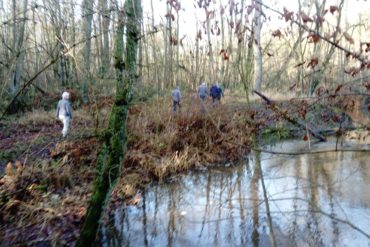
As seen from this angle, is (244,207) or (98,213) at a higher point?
(98,213)

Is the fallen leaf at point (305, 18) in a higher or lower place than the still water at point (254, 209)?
higher

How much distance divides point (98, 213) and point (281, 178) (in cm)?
591

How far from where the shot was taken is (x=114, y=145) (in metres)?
4.44

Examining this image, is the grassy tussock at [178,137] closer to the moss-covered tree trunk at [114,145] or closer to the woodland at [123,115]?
the woodland at [123,115]

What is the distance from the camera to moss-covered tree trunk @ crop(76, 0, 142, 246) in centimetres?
417

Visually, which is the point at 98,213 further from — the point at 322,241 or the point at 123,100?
the point at 322,241

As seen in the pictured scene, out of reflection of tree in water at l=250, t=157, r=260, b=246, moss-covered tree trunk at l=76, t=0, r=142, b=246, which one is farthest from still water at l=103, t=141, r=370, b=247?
moss-covered tree trunk at l=76, t=0, r=142, b=246

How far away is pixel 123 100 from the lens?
14.1 ft

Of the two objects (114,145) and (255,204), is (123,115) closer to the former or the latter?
(114,145)

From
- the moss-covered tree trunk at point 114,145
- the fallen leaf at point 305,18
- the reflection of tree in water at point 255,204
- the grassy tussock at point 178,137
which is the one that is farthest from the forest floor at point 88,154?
the reflection of tree in water at point 255,204

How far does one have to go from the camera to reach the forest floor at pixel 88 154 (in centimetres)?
613

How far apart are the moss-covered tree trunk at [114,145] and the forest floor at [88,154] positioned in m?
0.33

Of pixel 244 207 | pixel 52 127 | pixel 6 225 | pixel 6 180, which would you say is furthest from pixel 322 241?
pixel 52 127

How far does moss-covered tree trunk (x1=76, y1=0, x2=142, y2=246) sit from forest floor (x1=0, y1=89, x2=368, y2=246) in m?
0.33
